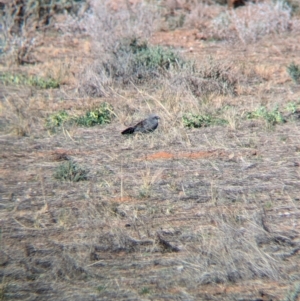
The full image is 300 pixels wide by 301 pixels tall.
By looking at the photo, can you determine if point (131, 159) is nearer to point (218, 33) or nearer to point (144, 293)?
point (144, 293)

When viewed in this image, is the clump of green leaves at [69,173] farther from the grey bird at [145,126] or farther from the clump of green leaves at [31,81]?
the clump of green leaves at [31,81]

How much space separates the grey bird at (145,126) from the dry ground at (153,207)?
0.14 metres

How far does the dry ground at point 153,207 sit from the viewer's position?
4426mm

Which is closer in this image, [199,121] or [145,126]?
[145,126]

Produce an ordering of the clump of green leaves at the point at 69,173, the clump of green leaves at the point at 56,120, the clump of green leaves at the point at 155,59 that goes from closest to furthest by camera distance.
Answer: the clump of green leaves at the point at 69,173, the clump of green leaves at the point at 56,120, the clump of green leaves at the point at 155,59

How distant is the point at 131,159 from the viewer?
7355mm

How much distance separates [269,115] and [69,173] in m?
3.03

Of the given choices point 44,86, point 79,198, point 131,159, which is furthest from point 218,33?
point 79,198

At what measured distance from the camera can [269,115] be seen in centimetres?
858

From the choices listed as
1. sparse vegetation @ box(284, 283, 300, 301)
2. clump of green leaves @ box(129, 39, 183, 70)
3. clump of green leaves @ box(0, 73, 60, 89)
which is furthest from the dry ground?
clump of green leaves @ box(0, 73, 60, 89)

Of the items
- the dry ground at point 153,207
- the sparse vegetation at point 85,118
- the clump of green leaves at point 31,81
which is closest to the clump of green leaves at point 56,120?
the sparse vegetation at point 85,118

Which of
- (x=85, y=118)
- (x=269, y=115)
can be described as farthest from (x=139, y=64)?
(x=269, y=115)

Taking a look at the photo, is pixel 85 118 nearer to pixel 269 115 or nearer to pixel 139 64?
pixel 269 115

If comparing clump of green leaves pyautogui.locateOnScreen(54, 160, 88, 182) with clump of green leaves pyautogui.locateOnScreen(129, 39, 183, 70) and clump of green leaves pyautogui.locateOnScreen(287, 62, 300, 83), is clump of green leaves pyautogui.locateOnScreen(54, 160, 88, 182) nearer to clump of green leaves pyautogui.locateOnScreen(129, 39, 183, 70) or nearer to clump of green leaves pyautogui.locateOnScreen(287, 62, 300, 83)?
clump of green leaves pyautogui.locateOnScreen(129, 39, 183, 70)
